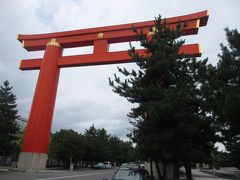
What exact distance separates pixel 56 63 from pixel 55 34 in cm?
299

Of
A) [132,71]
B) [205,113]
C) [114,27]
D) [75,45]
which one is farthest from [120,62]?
[205,113]

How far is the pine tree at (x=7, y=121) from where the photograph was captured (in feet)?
97.1

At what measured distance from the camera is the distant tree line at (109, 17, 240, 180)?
13078mm

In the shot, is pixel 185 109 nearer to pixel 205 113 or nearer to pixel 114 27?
pixel 205 113

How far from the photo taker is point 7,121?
30.1 metres

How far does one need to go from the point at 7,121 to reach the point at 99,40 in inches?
467

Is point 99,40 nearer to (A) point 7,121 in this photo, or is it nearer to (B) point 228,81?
(A) point 7,121

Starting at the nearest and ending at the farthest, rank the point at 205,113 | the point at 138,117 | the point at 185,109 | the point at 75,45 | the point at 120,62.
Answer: the point at 185,109, the point at 205,113, the point at 138,117, the point at 120,62, the point at 75,45

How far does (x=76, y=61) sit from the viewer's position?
28062 millimetres

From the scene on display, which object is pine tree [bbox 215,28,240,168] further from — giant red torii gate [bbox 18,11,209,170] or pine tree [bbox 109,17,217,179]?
giant red torii gate [bbox 18,11,209,170]

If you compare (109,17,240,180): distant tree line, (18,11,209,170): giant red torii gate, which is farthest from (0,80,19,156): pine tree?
(109,17,240,180): distant tree line

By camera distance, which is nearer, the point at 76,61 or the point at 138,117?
the point at 138,117

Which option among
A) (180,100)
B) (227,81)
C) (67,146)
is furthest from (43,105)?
(227,81)

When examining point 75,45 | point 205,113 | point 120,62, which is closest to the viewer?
point 205,113
